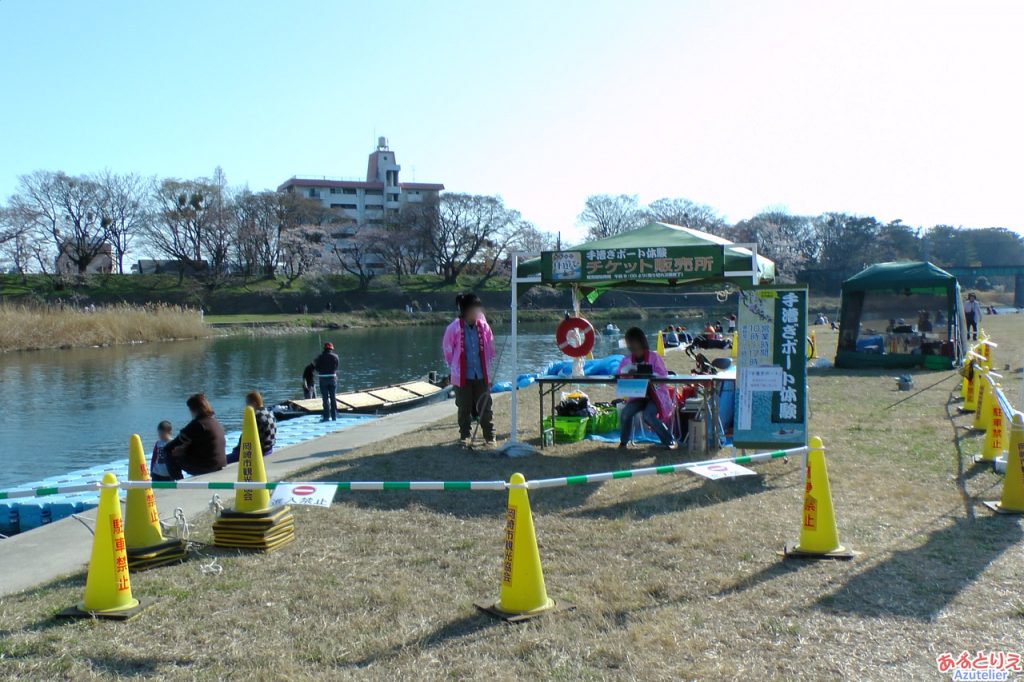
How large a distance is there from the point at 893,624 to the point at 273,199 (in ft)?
274

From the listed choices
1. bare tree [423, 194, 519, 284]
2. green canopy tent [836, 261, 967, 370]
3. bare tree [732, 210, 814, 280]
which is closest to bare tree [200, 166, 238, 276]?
bare tree [423, 194, 519, 284]

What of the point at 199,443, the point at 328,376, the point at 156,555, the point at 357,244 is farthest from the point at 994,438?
the point at 357,244

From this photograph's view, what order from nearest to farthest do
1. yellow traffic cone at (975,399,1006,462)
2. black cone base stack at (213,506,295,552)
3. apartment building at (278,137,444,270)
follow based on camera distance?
black cone base stack at (213,506,295,552) < yellow traffic cone at (975,399,1006,462) < apartment building at (278,137,444,270)

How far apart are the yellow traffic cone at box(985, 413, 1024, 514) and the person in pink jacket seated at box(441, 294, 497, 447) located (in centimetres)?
571

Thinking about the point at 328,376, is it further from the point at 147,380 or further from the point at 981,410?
the point at 147,380

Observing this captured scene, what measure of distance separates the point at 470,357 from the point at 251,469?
420cm

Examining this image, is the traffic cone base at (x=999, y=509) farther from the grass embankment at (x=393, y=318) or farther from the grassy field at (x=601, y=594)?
the grass embankment at (x=393, y=318)

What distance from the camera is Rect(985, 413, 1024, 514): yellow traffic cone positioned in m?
6.28

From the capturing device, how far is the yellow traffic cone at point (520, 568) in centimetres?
459

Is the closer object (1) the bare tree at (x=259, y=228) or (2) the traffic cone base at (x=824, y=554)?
(2) the traffic cone base at (x=824, y=554)

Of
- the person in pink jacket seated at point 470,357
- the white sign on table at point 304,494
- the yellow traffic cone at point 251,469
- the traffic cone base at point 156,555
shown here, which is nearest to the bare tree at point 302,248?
the person in pink jacket seated at point 470,357

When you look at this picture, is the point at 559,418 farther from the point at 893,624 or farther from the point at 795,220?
the point at 795,220

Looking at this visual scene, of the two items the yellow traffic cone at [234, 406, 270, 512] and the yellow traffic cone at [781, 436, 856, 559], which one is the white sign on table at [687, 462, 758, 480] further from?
the yellow traffic cone at [234, 406, 270, 512]

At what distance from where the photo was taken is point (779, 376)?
25.6 ft
